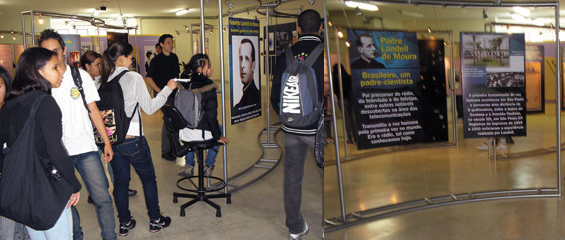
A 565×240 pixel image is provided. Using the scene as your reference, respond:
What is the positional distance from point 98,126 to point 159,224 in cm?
98

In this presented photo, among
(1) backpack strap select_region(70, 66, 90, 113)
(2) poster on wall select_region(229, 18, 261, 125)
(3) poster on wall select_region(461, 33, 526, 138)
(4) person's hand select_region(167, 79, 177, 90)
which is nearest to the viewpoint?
(1) backpack strap select_region(70, 66, 90, 113)

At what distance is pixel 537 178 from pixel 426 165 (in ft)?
4.31

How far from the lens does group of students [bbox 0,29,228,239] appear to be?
2053 mm

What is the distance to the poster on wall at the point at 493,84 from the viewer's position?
4.37 meters

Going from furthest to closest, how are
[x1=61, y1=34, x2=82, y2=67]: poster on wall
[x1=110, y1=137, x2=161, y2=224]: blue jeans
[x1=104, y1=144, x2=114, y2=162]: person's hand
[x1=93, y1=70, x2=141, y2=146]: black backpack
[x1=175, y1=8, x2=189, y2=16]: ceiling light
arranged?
[x1=175, y1=8, x2=189, y2=16]: ceiling light < [x1=61, y1=34, x2=82, y2=67]: poster on wall < [x1=110, y1=137, x2=161, y2=224]: blue jeans < [x1=93, y1=70, x2=141, y2=146]: black backpack < [x1=104, y1=144, x2=114, y2=162]: person's hand

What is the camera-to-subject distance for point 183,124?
3.52 m

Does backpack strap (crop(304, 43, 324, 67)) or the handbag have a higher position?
backpack strap (crop(304, 43, 324, 67))

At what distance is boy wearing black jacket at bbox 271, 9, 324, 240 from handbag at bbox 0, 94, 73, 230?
1374 mm

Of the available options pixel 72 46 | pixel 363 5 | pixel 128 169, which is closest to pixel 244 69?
pixel 363 5

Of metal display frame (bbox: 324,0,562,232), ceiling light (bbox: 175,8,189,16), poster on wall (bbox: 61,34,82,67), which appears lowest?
metal display frame (bbox: 324,0,562,232)

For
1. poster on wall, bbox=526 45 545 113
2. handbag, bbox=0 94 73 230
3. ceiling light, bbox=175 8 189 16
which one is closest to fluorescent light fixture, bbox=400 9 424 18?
poster on wall, bbox=526 45 545 113

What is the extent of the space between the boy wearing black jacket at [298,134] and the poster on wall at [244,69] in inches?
64.3

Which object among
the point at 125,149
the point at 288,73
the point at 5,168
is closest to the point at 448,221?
the point at 288,73

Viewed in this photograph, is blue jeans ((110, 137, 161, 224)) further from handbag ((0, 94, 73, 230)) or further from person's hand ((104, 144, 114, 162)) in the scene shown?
handbag ((0, 94, 73, 230))
